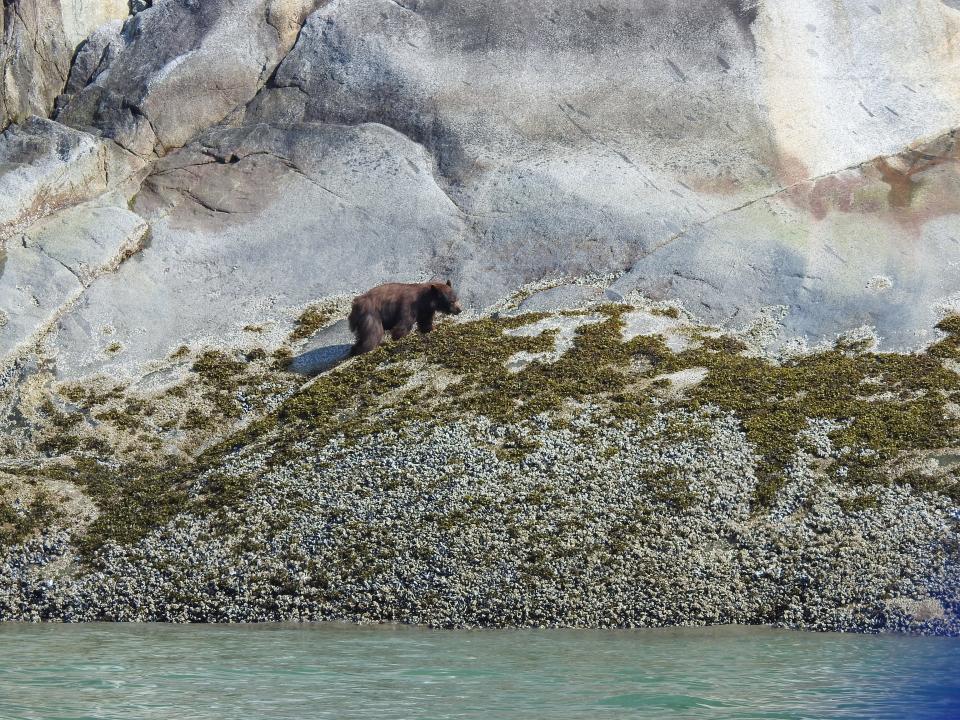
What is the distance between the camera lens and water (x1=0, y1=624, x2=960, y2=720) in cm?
1219

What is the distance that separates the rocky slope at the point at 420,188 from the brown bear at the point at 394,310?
117 cm

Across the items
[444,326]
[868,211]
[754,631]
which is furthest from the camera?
[868,211]

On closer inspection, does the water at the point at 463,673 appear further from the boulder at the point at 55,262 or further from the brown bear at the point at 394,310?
the boulder at the point at 55,262

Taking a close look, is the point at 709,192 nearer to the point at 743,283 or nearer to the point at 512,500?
the point at 743,283

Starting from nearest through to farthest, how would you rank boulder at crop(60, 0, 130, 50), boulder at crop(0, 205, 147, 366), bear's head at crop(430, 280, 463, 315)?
bear's head at crop(430, 280, 463, 315) < boulder at crop(0, 205, 147, 366) < boulder at crop(60, 0, 130, 50)

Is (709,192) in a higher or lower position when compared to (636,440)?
higher

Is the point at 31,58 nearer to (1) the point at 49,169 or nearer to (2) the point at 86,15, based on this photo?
(2) the point at 86,15

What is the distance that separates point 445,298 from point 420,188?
5.51 meters

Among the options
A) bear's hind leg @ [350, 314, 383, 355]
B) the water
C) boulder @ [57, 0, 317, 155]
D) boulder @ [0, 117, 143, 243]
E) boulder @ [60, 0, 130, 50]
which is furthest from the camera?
boulder @ [60, 0, 130, 50]

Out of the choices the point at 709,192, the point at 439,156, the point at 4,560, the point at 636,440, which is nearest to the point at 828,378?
the point at 636,440

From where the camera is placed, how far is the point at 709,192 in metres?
29.0

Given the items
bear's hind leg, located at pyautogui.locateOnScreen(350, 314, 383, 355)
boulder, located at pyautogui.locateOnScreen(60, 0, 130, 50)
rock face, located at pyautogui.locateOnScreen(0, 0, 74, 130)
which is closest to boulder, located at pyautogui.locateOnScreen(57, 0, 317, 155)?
rock face, located at pyautogui.locateOnScreen(0, 0, 74, 130)

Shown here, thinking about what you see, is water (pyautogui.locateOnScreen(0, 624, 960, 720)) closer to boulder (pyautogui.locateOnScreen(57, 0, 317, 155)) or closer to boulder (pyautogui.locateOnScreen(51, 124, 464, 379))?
boulder (pyautogui.locateOnScreen(51, 124, 464, 379))

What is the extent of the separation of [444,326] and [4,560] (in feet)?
36.1
